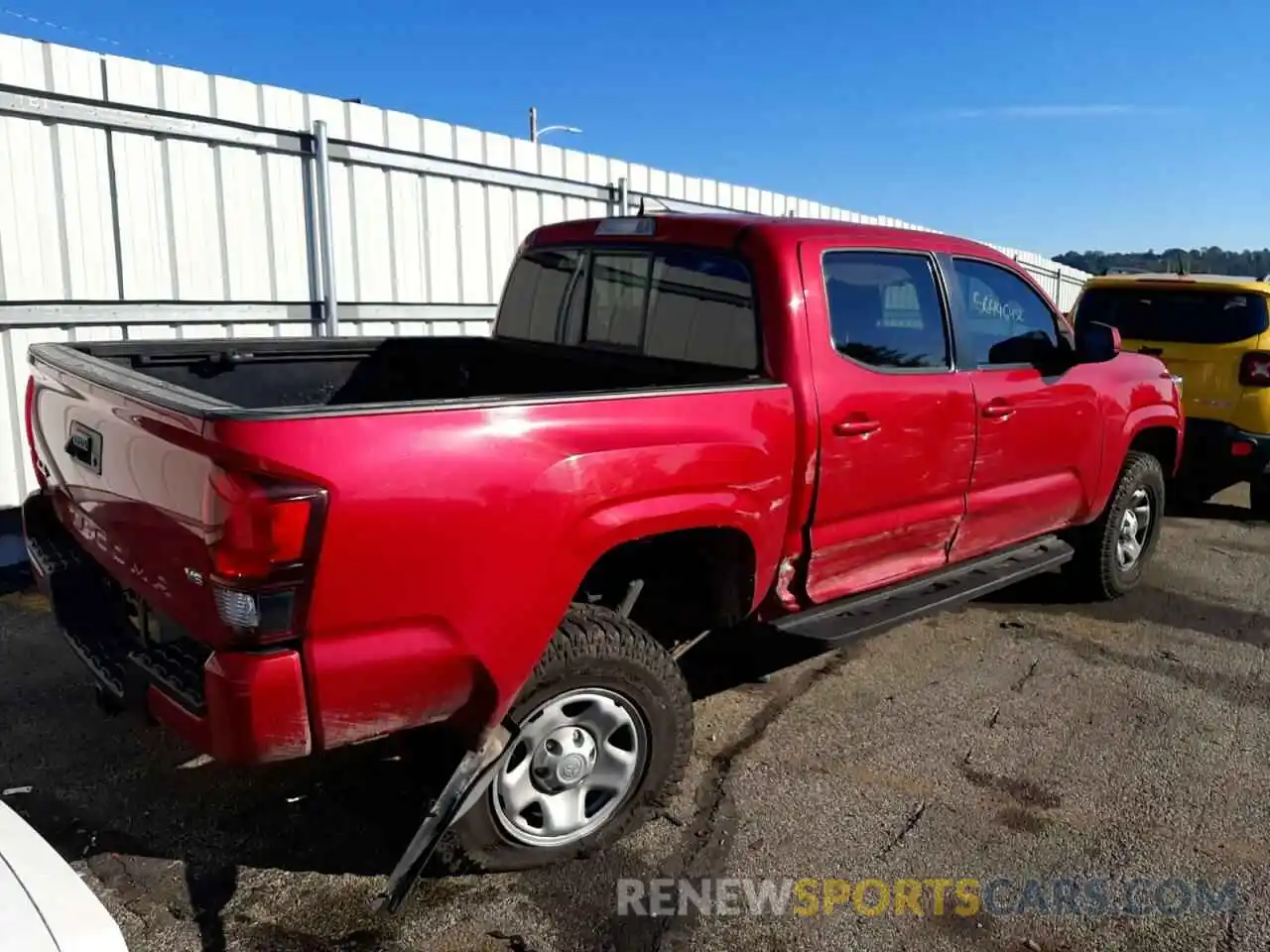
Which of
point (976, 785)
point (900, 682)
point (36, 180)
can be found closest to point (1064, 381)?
point (900, 682)

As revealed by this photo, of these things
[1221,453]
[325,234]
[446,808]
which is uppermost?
[325,234]

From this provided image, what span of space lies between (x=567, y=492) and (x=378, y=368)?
2.09m

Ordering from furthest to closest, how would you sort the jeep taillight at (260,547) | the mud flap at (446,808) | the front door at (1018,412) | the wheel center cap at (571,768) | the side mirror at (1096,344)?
the side mirror at (1096,344) < the front door at (1018,412) < the wheel center cap at (571,768) < the mud flap at (446,808) < the jeep taillight at (260,547)

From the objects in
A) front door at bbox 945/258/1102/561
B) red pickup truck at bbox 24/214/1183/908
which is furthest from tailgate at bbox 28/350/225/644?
front door at bbox 945/258/1102/561

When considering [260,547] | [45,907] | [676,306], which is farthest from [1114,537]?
[45,907]

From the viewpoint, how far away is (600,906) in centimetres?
290

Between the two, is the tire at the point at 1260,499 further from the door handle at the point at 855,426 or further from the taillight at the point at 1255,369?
the door handle at the point at 855,426

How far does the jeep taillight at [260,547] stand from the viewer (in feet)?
7.39

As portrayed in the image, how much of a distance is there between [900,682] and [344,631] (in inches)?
116

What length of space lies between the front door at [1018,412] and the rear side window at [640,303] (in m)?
1.14

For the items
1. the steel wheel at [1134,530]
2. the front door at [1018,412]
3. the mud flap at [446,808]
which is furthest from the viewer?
the steel wheel at [1134,530]

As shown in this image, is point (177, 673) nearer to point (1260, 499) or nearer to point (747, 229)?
point (747, 229)

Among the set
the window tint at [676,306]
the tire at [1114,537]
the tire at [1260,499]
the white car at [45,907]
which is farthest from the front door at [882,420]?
the tire at [1260,499]

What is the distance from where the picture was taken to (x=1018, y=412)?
14.6 feet
